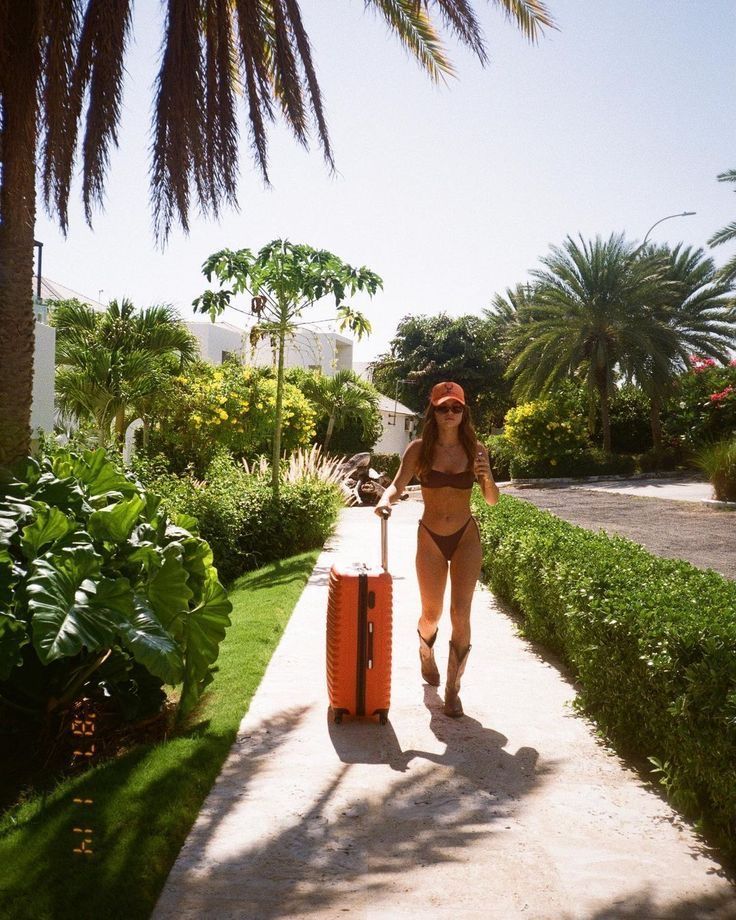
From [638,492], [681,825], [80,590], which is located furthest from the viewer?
[638,492]

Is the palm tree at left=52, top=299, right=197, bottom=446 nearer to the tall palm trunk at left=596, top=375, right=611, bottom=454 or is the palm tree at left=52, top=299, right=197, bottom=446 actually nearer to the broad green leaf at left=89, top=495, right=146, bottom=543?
the broad green leaf at left=89, top=495, right=146, bottom=543

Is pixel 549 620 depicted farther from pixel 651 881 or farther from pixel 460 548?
pixel 651 881

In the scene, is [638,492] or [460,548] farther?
[638,492]

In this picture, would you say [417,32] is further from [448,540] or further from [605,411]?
[605,411]

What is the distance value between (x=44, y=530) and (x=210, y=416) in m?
11.7

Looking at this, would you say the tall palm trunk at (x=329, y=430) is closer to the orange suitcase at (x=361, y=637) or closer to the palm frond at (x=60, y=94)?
the palm frond at (x=60, y=94)

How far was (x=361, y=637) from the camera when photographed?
15.7 feet

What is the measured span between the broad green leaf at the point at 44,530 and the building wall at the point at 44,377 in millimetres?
15112

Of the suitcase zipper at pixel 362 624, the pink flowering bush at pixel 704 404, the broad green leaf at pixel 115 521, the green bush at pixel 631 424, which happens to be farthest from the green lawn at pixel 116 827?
the green bush at pixel 631 424

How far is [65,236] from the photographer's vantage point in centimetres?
669

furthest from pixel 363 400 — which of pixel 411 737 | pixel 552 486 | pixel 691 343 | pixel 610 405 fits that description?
pixel 411 737

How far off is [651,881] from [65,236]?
5.95 metres

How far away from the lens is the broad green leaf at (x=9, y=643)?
3971 mm

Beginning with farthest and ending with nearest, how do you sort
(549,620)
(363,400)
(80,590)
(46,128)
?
(363,400)
(549,620)
(46,128)
(80,590)
